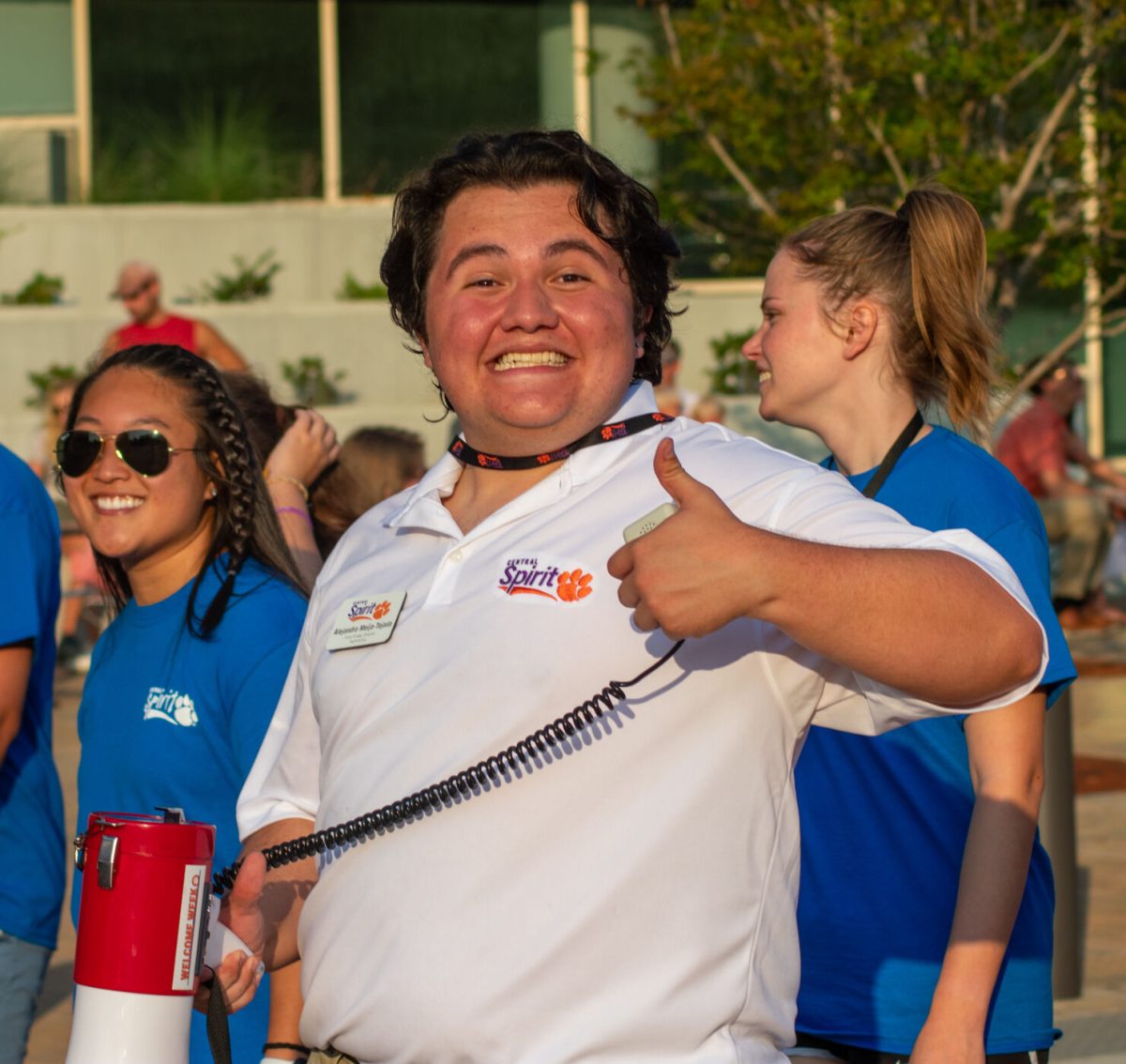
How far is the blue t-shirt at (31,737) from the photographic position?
402 cm

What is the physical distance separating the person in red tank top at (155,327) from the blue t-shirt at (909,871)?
9892mm

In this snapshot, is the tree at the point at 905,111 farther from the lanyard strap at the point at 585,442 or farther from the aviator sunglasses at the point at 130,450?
the lanyard strap at the point at 585,442

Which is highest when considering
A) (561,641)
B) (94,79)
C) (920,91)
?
(94,79)

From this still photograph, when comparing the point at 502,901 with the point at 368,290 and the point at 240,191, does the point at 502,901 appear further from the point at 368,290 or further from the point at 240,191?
the point at 240,191

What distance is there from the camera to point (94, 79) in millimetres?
22641

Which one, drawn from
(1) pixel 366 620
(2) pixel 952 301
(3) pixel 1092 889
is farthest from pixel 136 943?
(3) pixel 1092 889

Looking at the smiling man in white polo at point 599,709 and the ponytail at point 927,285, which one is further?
the ponytail at point 927,285

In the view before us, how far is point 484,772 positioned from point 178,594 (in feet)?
5.28

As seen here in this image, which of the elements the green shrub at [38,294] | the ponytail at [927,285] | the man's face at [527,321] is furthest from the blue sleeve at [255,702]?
the green shrub at [38,294]

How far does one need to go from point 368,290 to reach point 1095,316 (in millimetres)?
7500

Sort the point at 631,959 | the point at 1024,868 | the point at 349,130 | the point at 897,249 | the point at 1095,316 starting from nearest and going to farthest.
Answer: the point at 631,959 → the point at 1024,868 → the point at 897,249 → the point at 1095,316 → the point at 349,130

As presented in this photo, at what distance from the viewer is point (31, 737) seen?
4191mm

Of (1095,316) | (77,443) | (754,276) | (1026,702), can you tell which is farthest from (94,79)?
(1026,702)

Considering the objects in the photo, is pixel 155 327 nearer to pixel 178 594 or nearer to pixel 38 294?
pixel 38 294
